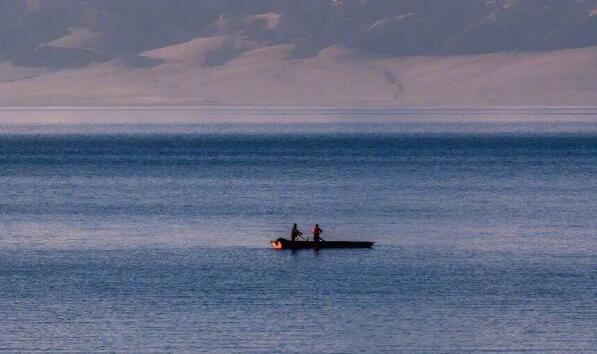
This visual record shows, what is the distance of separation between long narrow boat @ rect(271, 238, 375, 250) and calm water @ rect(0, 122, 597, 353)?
1.60 feet

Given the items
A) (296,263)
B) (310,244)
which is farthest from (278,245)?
(296,263)

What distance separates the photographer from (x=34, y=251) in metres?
61.7

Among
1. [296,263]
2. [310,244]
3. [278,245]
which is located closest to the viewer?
[296,263]

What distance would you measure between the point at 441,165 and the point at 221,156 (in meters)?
25.5

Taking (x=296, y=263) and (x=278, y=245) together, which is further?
(x=278, y=245)

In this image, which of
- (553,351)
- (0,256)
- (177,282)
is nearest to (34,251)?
(0,256)

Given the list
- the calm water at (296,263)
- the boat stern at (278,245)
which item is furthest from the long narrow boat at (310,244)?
the calm water at (296,263)

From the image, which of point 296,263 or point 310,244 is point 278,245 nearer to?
point 310,244

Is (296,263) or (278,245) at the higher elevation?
(278,245)

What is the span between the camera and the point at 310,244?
2467 inches

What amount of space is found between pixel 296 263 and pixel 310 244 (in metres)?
4.07

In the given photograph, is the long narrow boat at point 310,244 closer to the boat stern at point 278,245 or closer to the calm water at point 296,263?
the boat stern at point 278,245

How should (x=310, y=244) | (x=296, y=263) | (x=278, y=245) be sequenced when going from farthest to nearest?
(x=310, y=244) < (x=278, y=245) < (x=296, y=263)

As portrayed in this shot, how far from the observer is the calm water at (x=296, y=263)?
44562 millimetres
